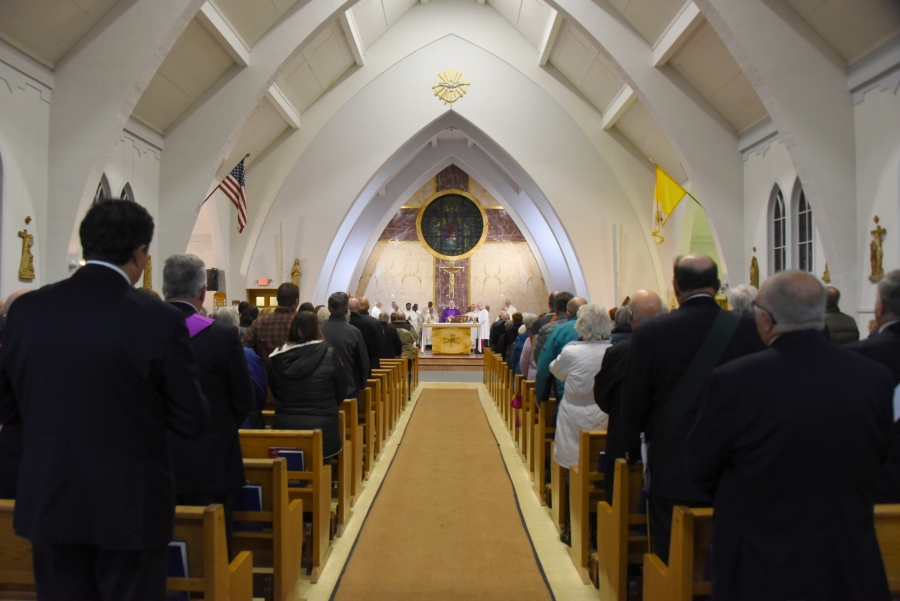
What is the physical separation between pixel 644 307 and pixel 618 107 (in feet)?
37.4

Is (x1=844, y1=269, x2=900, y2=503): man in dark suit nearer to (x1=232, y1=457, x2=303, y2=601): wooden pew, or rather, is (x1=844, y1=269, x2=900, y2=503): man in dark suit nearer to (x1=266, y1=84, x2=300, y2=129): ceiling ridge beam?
(x1=232, y1=457, x2=303, y2=601): wooden pew

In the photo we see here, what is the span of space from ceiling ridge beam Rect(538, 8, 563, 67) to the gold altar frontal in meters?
7.17

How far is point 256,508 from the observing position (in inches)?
132

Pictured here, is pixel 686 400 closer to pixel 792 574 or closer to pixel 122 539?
pixel 792 574

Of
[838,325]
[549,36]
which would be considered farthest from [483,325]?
[838,325]

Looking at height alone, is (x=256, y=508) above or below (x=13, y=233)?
below

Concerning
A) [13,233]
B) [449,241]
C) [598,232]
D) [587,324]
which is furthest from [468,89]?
[587,324]

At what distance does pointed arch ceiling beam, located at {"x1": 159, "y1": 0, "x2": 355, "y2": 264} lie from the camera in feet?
36.3

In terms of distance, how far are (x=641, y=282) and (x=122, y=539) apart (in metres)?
14.7

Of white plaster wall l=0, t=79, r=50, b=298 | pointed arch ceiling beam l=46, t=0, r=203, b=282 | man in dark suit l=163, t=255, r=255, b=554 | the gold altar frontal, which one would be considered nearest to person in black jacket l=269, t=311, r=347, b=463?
man in dark suit l=163, t=255, r=255, b=554

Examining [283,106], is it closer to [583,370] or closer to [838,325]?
[583,370]

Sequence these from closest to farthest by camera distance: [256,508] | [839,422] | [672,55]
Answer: [839,422]
[256,508]
[672,55]

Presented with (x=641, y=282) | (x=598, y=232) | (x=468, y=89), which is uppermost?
(x=468, y=89)

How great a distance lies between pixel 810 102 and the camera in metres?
8.30
